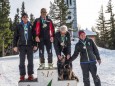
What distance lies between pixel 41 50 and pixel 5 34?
42.5 metres

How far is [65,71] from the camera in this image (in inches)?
343

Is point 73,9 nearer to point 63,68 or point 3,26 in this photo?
point 3,26

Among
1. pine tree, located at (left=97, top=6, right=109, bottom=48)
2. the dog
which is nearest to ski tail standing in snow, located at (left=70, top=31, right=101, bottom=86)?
the dog

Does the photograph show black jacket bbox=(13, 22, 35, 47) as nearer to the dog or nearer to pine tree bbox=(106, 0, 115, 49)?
the dog

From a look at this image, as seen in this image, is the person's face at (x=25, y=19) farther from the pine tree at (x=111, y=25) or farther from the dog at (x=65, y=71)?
the pine tree at (x=111, y=25)

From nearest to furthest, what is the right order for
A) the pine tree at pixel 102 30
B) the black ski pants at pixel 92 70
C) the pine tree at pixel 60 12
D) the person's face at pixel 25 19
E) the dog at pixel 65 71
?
the black ski pants at pixel 92 70, the dog at pixel 65 71, the person's face at pixel 25 19, the pine tree at pixel 60 12, the pine tree at pixel 102 30

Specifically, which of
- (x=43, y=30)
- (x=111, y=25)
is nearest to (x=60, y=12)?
(x=111, y=25)

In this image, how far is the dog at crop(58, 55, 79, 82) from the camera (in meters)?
8.58

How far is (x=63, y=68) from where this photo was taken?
8758mm

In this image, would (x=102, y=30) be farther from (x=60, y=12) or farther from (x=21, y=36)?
(x=21, y=36)

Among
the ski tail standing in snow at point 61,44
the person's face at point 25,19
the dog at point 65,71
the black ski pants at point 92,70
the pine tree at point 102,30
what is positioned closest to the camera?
the black ski pants at point 92,70

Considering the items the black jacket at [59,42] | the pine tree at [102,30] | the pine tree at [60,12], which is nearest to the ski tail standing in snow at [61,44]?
the black jacket at [59,42]

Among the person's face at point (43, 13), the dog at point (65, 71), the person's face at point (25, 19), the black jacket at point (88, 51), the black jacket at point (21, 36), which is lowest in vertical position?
the dog at point (65, 71)

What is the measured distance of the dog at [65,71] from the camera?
858 centimetres
